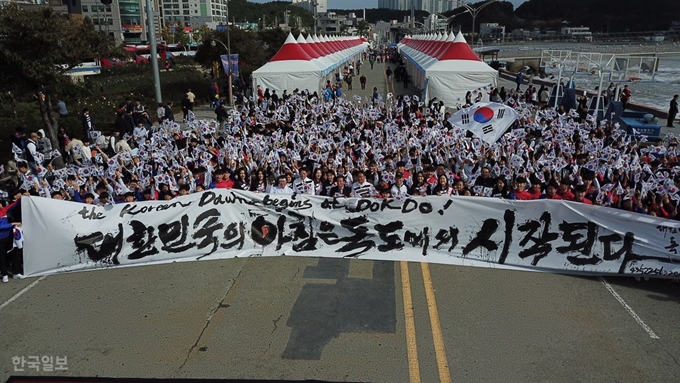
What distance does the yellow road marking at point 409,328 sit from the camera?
5195mm

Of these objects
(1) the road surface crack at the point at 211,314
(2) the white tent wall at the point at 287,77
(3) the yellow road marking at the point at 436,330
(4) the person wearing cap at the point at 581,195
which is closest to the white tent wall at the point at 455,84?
(2) the white tent wall at the point at 287,77

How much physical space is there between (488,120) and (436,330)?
22.2 feet

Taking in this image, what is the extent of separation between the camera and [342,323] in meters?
6.09

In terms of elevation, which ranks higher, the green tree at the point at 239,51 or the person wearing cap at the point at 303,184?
the green tree at the point at 239,51

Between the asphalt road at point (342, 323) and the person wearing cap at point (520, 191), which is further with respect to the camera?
the person wearing cap at point (520, 191)

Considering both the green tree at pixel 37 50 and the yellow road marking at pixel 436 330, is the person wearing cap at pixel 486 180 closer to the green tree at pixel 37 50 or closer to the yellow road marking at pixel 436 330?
the yellow road marking at pixel 436 330

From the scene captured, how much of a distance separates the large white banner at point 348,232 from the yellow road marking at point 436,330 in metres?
0.43

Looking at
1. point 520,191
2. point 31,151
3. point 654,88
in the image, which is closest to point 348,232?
point 520,191

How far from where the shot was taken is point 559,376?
5.09m

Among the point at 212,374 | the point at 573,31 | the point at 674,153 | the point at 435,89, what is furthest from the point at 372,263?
the point at 573,31

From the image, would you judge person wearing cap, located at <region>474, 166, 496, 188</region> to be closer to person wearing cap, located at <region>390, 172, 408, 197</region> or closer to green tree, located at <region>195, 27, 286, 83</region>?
person wearing cap, located at <region>390, 172, 408, 197</region>

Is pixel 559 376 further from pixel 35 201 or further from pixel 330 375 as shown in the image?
pixel 35 201

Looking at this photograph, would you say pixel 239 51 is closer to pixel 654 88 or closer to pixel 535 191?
pixel 535 191

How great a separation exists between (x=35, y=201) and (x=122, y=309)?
2.30 meters
